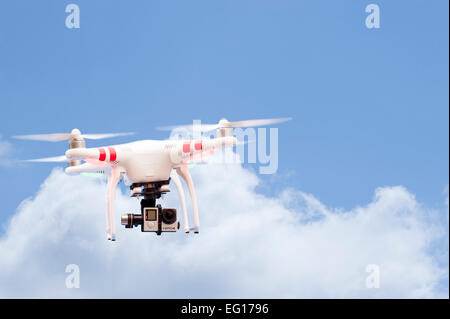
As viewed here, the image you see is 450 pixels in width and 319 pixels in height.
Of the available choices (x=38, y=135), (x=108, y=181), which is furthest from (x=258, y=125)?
(x=38, y=135)

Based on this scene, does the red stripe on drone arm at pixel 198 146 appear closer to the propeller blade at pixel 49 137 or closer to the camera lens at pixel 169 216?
the camera lens at pixel 169 216

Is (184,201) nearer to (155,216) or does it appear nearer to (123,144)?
(155,216)

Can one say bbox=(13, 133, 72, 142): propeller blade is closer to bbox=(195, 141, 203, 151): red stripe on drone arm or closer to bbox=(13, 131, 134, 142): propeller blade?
bbox=(13, 131, 134, 142): propeller blade

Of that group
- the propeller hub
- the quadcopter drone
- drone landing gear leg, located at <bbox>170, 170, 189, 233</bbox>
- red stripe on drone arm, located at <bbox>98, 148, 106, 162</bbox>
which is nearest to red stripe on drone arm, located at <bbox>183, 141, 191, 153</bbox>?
the quadcopter drone

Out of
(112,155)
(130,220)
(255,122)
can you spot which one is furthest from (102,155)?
(255,122)

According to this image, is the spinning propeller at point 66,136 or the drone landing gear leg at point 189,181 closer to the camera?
the spinning propeller at point 66,136

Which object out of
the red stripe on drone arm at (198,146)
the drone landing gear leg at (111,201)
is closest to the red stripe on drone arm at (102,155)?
the drone landing gear leg at (111,201)
